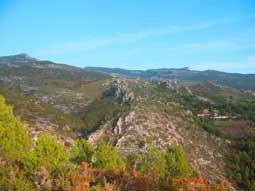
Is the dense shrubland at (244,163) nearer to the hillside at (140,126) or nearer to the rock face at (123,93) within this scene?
the hillside at (140,126)

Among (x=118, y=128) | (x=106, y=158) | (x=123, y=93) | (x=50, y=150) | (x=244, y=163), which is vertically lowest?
(x=244, y=163)

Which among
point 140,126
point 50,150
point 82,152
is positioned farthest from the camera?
point 140,126

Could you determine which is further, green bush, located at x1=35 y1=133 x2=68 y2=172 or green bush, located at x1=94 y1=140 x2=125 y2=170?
green bush, located at x1=94 y1=140 x2=125 y2=170

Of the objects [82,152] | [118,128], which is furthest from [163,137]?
[82,152]

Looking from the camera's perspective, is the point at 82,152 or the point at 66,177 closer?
the point at 66,177

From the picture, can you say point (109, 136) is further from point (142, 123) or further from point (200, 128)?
point (200, 128)

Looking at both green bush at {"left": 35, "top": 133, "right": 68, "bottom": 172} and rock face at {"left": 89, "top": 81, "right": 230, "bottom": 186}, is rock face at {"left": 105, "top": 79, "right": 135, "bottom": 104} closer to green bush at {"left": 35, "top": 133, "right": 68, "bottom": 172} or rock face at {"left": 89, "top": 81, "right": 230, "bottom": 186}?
rock face at {"left": 89, "top": 81, "right": 230, "bottom": 186}

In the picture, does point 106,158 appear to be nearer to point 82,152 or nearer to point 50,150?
point 82,152

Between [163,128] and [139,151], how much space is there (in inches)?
1027

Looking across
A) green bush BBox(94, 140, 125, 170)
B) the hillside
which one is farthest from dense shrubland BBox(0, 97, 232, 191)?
the hillside

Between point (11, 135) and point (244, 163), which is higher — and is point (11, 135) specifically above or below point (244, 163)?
above

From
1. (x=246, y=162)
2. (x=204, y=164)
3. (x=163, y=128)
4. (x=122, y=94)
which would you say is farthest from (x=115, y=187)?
(x=122, y=94)

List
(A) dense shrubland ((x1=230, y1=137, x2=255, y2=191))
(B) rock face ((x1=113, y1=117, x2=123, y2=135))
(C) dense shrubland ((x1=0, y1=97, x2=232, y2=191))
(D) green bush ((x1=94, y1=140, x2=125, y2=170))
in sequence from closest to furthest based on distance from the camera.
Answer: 1. (C) dense shrubland ((x1=0, y1=97, x2=232, y2=191))
2. (D) green bush ((x1=94, y1=140, x2=125, y2=170))
3. (B) rock face ((x1=113, y1=117, x2=123, y2=135))
4. (A) dense shrubland ((x1=230, y1=137, x2=255, y2=191))

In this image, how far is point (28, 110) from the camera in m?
136
